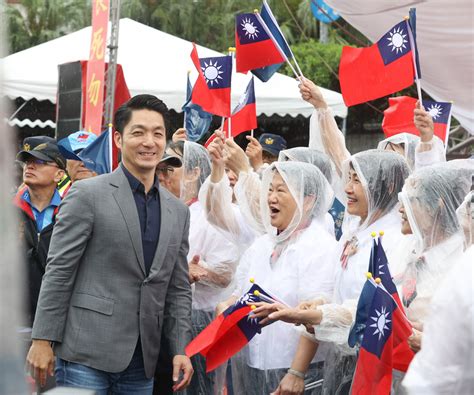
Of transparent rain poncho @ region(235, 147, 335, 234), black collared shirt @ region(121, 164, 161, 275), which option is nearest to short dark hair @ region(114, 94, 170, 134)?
black collared shirt @ region(121, 164, 161, 275)

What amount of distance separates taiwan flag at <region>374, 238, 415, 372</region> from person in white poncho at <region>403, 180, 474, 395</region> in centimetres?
109

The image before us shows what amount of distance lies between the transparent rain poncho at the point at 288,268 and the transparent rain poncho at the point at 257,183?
0.52 meters

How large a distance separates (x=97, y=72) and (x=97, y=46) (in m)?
0.29

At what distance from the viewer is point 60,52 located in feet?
42.9

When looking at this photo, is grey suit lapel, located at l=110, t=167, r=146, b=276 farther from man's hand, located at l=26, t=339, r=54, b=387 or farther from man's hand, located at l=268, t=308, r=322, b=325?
man's hand, located at l=268, t=308, r=322, b=325

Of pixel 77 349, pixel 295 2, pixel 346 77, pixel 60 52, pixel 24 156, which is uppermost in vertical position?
pixel 295 2

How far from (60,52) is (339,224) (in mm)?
8237

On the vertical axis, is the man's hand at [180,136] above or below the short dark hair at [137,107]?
below

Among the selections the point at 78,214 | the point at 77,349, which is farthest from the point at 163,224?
the point at 77,349

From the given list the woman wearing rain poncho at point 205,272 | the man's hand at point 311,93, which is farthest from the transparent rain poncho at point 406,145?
the woman wearing rain poncho at point 205,272

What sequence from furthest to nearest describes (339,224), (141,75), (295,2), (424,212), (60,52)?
(295,2), (60,52), (141,75), (339,224), (424,212)

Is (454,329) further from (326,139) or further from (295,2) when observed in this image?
(295,2)

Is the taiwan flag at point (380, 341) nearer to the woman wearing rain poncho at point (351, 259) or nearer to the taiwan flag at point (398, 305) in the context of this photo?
the taiwan flag at point (398, 305)

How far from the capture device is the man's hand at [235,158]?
16.7ft
